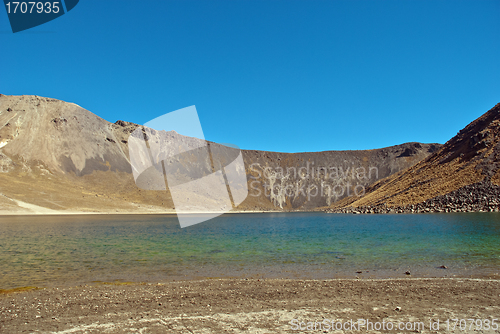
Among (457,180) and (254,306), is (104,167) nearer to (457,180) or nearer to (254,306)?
(457,180)

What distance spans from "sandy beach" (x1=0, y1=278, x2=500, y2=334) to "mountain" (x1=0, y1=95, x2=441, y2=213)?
279ft

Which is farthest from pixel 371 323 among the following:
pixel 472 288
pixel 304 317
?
pixel 472 288

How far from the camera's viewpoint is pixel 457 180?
214ft

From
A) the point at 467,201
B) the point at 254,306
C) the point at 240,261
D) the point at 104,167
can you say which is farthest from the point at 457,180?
the point at 104,167

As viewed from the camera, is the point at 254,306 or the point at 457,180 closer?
the point at 254,306

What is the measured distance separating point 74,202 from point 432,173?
324 feet

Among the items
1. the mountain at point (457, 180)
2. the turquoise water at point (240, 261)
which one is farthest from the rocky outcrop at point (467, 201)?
the turquoise water at point (240, 261)

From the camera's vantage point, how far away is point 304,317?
818 cm

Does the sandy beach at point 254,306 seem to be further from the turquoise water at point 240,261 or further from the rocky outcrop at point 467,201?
the rocky outcrop at point 467,201

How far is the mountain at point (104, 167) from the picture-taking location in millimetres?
96188

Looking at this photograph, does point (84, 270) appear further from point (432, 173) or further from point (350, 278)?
point (432, 173)

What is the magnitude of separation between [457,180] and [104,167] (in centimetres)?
11531

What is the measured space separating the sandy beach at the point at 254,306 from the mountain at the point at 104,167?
8499 centimetres

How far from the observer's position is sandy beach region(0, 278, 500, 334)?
24.7ft
